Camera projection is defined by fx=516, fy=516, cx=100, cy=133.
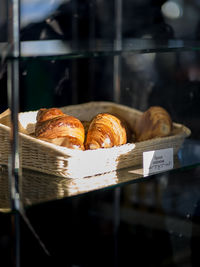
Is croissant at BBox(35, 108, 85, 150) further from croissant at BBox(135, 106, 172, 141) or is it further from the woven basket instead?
croissant at BBox(135, 106, 172, 141)

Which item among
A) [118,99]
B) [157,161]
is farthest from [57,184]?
[118,99]

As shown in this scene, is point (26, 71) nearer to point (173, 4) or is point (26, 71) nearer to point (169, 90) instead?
point (169, 90)

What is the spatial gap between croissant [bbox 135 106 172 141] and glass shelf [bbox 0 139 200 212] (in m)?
0.08

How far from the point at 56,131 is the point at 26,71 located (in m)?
0.36

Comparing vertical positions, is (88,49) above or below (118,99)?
above

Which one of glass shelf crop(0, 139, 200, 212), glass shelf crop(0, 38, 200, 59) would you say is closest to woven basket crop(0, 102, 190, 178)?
glass shelf crop(0, 139, 200, 212)

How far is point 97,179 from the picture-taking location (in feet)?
2.44

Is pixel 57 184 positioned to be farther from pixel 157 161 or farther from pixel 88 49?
pixel 88 49

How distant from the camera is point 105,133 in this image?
81 cm

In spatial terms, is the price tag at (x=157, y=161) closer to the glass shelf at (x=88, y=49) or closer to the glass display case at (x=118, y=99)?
the glass display case at (x=118, y=99)

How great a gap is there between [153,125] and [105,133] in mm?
140

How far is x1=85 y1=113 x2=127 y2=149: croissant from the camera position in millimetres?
789

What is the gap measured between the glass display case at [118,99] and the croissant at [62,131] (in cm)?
8

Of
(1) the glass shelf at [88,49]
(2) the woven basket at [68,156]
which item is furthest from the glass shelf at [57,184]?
(1) the glass shelf at [88,49]
